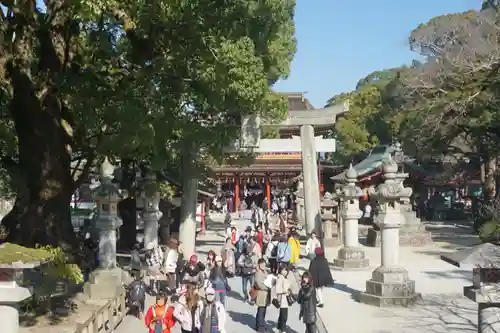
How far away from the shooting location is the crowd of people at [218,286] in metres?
9.40

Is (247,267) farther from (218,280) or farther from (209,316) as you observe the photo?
(209,316)

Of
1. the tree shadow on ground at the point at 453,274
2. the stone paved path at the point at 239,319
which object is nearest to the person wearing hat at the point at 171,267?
the stone paved path at the point at 239,319

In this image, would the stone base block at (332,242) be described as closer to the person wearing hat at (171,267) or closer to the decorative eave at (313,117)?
the decorative eave at (313,117)

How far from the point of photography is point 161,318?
9.48 metres

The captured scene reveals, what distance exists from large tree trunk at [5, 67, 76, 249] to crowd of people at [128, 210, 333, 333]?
2208mm

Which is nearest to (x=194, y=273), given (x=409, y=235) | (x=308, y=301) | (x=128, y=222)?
(x=308, y=301)

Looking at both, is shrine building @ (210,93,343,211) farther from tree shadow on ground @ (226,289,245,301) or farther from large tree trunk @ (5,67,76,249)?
large tree trunk @ (5,67,76,249)

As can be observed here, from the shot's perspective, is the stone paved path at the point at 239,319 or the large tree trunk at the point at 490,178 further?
the large tree trunk at the point at 490,178

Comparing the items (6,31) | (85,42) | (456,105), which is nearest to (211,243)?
(456,105)

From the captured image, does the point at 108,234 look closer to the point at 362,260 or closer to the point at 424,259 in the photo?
the point at 362,260

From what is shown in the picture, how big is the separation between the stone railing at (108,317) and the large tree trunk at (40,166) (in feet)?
5.66

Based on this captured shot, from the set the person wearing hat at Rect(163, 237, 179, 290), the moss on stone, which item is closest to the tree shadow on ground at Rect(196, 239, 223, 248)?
the person wearing hat at Rect(163, 237, 179, 290)

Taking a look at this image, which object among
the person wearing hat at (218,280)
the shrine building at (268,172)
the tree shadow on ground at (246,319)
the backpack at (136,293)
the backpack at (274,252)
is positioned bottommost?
the tree shadow on ground at (246,319)

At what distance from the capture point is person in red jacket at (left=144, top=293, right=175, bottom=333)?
9.44 meters
